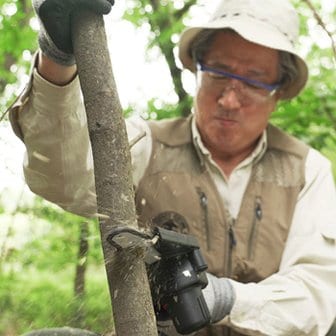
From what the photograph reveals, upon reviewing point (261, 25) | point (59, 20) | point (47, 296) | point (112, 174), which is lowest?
point (47, 296)

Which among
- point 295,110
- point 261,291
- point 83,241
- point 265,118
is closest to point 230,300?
point 261,291

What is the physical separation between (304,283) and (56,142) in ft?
4.15

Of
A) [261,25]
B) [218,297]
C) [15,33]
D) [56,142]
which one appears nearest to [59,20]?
[56,142]

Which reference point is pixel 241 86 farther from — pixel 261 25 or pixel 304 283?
pixel 304 283

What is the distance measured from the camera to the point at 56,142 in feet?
7.23

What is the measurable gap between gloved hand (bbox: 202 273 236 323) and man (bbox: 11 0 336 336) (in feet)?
0.04

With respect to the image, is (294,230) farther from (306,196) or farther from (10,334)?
(10,334)

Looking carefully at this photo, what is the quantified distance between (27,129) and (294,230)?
1.42m

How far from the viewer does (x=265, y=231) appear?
3008mm

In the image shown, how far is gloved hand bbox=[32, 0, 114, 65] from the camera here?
1622 mm

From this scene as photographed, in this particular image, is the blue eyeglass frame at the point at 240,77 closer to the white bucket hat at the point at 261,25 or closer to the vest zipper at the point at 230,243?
the white bucket hat at the point at 261,25

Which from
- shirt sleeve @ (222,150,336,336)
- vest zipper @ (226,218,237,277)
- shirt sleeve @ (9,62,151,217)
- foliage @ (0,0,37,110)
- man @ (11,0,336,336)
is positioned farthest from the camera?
foliage @ (0,0,37,110)

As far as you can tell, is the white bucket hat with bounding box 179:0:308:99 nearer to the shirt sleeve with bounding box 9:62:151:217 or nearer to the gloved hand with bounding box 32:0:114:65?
the shirt sleeve with bounding box 9:62:151:217

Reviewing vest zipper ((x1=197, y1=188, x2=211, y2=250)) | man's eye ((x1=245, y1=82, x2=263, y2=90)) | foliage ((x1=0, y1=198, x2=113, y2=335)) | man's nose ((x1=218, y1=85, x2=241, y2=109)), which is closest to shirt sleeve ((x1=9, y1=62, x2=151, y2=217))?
foliage ((x1=0, y1=198, x2=113, y2=335))
